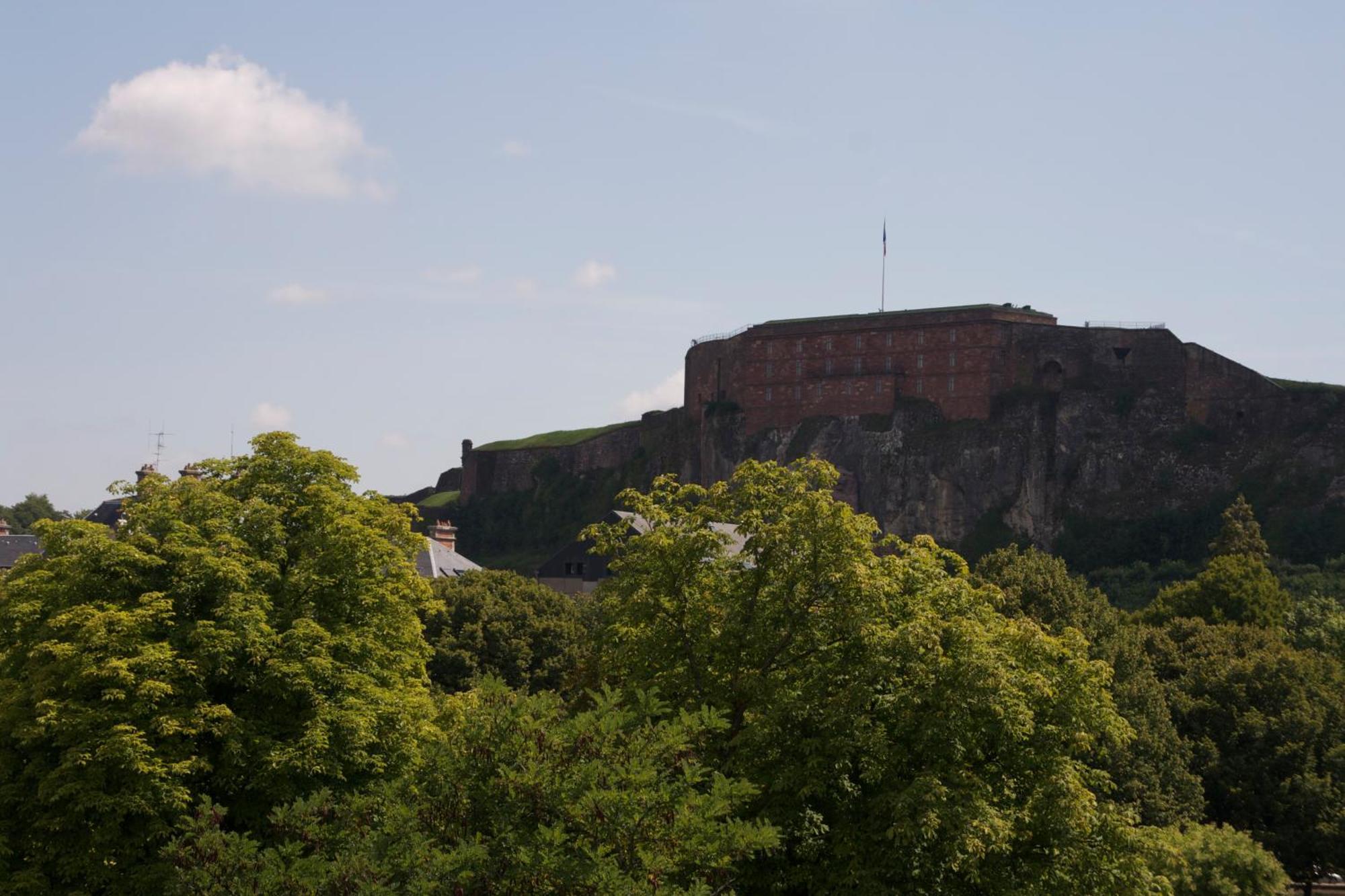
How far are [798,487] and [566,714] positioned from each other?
546 cm

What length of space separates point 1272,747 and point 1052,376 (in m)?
60.2

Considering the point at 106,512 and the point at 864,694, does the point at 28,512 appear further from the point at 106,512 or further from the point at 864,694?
the point at 864,694

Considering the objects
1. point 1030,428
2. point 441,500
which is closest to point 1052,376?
point 1030,428

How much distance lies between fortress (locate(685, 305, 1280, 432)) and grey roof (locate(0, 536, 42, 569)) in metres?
51.0

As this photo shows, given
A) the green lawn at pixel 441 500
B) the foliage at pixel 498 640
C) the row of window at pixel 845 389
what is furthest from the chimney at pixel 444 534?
the green lawn at pixel 441 500

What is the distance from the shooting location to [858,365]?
350 feet

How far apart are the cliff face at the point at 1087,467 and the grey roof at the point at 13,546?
49.5 m

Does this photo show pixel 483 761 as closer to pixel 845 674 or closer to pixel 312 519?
pixel 845 674

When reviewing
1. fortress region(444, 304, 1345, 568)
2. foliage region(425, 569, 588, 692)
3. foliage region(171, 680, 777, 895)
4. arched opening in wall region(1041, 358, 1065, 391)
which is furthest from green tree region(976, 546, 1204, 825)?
A: arched opening in wall region(1041, 358, 1065, 391)

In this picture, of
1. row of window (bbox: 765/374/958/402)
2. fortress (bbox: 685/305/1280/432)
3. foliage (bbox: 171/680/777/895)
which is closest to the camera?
foliage (bbox: 171/680/777/895)

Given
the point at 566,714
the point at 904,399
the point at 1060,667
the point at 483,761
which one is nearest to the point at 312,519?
the point at 566,714

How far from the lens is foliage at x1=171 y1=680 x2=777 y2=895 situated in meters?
16.8

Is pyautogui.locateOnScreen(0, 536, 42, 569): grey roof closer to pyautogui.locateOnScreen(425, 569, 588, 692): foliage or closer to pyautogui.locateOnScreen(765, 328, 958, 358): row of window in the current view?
pyautogui.locateOnScreen(425, 569, 588, 692): foliage

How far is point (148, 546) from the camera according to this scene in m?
25.8
